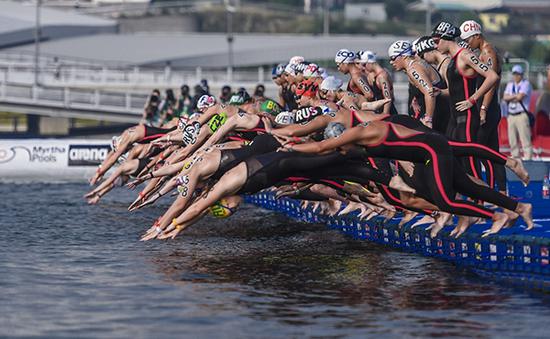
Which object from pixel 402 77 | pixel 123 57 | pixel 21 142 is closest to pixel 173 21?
pixel 123 57

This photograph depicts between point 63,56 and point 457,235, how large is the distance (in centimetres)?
7631

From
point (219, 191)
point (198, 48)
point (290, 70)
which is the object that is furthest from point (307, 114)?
point (198, 48)

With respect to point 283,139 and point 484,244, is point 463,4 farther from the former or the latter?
point 484,244

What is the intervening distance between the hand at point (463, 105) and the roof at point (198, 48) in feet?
233

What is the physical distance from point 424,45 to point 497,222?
314cm

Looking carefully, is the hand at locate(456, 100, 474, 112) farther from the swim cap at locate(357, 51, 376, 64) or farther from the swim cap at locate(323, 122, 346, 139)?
the swim cap at locate(357, 51, 376, 64)

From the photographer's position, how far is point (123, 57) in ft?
304

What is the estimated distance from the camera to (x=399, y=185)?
16094 millimetres

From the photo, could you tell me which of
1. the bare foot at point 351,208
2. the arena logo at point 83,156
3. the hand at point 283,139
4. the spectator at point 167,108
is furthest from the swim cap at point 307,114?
the spectator at point 167,108

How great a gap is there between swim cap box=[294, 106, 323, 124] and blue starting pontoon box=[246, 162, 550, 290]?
2.21m

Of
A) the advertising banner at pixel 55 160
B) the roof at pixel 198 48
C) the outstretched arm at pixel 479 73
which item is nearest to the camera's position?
the outstretched arm at pixel 479 73

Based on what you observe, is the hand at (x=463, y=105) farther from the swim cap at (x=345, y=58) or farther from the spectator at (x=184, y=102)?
the spectator at (x=184, y=102)

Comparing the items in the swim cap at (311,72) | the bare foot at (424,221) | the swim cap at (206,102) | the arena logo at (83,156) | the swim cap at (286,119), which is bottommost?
the bare foot at (424,221)

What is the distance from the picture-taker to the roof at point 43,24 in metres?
96.9
